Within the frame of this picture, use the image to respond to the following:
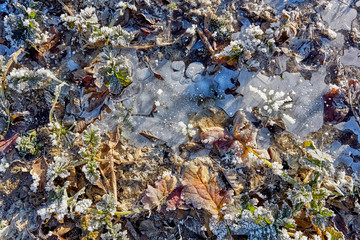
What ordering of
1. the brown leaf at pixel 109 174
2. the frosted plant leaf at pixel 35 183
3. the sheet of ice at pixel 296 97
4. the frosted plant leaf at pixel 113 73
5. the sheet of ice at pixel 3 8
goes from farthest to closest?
the sheet of ice at pixel 3 8 → the sheet of ice at pixel 296 97 → the frosted plant leaf at pixel 113 73 → the brown leaf at pixel 109 174 → the frosted plant leaf at pixel 35 183

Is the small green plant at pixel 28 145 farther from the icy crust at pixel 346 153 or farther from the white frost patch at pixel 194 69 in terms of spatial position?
the icy crust at pixel 346 153

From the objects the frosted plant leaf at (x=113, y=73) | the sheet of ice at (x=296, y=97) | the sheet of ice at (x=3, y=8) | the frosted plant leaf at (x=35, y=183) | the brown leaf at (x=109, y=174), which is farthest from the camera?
the sheet of ice at (x=3, y=8)

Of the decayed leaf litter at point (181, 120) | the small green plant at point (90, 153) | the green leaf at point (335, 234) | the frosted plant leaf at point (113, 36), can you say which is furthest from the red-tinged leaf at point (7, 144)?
the green leaf at point (335, 234)

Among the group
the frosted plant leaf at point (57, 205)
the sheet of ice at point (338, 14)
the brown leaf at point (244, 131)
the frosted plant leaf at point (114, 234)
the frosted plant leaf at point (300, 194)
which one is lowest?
the frosted plant leaf at point (114, 234)

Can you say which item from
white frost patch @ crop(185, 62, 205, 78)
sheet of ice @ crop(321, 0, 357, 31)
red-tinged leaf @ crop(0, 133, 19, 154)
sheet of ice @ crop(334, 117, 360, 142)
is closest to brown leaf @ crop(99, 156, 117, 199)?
red-tinged leaf @ crop(0, 133, 19, 154)

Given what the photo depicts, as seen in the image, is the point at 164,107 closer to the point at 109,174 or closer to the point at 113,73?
the point at 113,73

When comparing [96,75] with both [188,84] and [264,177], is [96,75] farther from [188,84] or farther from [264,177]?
[264,177]

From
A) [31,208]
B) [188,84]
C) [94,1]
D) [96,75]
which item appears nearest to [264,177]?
[188,84]

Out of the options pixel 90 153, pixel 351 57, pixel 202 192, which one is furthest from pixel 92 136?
pixel 351 57
